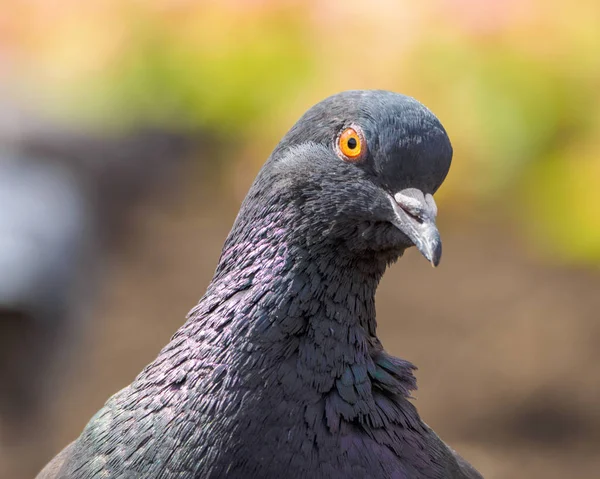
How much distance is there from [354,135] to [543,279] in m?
8.39

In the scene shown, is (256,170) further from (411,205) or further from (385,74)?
(411,205)

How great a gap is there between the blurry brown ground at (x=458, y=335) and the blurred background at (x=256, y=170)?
27 mm

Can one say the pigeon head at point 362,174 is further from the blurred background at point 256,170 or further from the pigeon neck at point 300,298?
the blurred background at point 256,170

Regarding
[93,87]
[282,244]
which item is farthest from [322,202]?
[93,87]

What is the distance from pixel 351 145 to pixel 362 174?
112 mm

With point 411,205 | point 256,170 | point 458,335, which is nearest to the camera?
point 411,205

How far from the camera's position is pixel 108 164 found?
12156 millimetres

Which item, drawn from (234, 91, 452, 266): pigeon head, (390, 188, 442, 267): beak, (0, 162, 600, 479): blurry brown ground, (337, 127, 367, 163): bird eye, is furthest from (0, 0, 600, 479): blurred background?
(390, 188, 442, 267): beak

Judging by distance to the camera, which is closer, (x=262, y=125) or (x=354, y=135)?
(x=354, y=135)

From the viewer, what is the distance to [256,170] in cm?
1280

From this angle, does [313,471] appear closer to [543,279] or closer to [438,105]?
[543,279]

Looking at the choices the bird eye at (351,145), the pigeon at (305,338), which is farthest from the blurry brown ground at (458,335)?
the bird eye at (351,145)

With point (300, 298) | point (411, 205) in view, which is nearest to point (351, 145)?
point (411, 205)

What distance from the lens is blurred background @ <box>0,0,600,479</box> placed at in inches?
336
